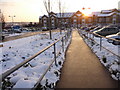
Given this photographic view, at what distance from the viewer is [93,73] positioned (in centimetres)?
409

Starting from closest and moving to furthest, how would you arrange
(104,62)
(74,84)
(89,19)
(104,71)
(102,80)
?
(74,84)
(102,80)
(104,71)
(104,62)
(89,19)

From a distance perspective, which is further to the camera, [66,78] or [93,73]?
[93,73]

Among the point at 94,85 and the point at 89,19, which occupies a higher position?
the point at 89,19

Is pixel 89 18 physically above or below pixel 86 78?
above

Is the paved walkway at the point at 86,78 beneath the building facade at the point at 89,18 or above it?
beneath

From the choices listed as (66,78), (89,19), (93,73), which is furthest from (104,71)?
(89,19)

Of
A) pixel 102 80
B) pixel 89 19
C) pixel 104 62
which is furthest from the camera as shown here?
pixel 89 19

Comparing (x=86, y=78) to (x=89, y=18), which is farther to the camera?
(x=89, y=18)

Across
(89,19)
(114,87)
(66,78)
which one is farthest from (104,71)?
(89,19)

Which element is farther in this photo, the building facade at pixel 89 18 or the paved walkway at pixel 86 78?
the building facade at pixel 89 18

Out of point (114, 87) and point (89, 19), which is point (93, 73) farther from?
point (89, 19)

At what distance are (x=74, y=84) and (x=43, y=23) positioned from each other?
8192cm

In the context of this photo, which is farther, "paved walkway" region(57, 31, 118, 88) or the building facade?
the building facade

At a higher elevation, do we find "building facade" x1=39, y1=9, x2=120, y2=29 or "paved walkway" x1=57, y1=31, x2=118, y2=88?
"building facade" x1=39, y1=9, x2=120, y2=29
